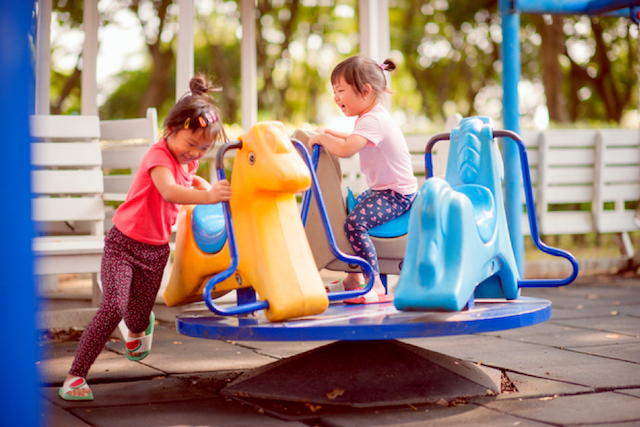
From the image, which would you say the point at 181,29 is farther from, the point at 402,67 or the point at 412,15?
the point at 402,67

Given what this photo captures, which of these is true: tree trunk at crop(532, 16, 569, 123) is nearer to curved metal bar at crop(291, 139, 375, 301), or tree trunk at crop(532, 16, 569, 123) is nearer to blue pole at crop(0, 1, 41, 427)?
curved metal bar at crop(291, 139, 375, 301)

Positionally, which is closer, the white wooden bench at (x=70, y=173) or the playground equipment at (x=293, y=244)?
the playground equipment at (x=293, y=244)

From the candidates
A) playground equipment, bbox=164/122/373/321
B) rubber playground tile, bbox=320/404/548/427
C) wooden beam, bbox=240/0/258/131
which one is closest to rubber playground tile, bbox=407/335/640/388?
rubber playground tile, bbox=320/404/548/427

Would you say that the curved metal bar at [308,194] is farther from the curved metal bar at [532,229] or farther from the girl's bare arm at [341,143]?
the curved metal bar at [532,229]

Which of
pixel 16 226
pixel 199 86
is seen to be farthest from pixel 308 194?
pixel 16 226

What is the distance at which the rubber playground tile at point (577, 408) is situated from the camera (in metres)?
2.44

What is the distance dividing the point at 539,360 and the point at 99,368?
2.09 metres

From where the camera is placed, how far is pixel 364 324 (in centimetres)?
254

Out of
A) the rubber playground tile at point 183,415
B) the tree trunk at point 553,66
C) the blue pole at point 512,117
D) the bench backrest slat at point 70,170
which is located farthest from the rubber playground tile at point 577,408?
the tree trunk at point 553,66

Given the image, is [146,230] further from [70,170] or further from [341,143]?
[70,170]

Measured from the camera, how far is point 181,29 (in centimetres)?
537

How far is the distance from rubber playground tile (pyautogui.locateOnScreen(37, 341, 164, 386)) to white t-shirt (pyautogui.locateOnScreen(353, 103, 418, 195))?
Answer: 1355mm

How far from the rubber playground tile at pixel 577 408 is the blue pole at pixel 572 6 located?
4.23 metres

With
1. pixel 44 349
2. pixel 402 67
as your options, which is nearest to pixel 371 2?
pixel 44 349
